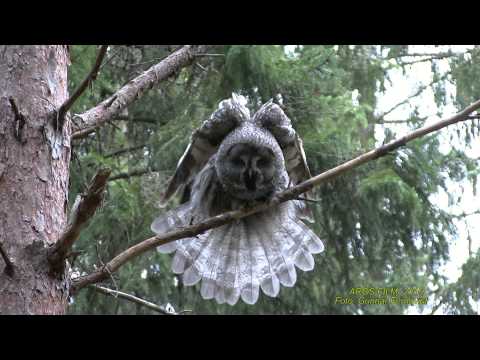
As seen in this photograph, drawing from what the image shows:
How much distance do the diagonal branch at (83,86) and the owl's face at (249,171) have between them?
1.37 m

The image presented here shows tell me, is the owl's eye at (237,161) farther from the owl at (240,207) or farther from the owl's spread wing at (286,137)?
the owl's spread wing at (286,137)

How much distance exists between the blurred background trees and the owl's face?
1191 millimetres

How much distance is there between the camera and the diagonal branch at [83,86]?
2.80 m

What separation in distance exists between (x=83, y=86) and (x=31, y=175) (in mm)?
480

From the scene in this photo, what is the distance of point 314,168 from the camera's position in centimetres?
546

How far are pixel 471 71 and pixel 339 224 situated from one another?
6.47ft

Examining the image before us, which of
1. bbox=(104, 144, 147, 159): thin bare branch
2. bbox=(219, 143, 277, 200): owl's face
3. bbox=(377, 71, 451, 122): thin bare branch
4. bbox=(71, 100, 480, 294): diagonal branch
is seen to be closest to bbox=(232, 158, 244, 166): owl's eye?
bbox=(219, 143, 277, 200): owl's face

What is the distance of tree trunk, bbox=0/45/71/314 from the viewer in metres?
2.79

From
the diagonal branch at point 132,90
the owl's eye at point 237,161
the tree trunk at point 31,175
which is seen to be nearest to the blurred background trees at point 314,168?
the diagonal branch at point 132,90

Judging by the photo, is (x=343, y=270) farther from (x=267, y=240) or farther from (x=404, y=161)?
(x=267, y=240)

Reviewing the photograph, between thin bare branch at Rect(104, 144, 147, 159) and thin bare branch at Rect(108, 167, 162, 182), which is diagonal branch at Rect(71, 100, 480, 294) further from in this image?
thin bare branch at Rect(104, 144, 147, 159)

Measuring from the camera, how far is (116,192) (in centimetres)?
558
